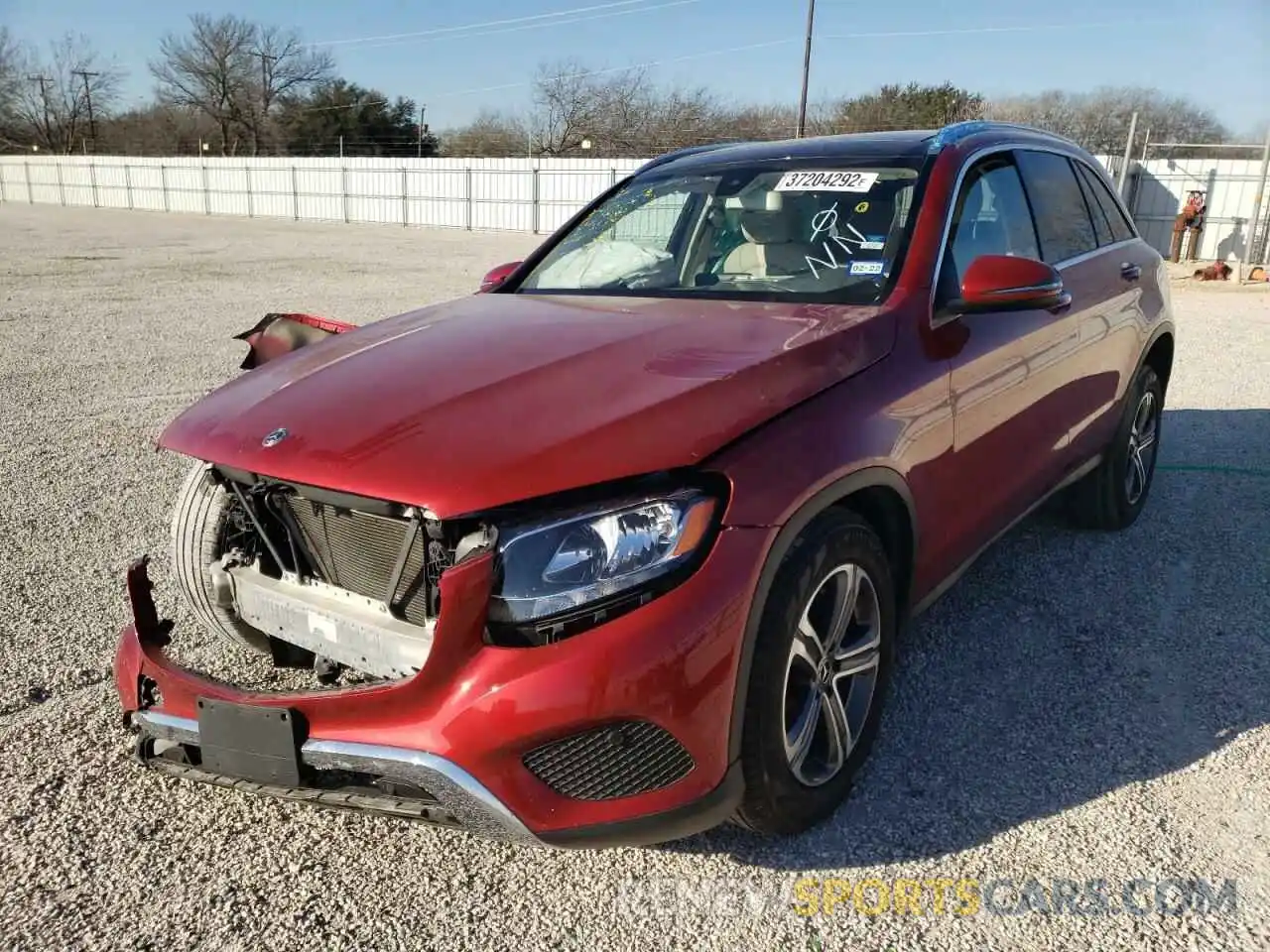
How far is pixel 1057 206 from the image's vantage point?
396 cm

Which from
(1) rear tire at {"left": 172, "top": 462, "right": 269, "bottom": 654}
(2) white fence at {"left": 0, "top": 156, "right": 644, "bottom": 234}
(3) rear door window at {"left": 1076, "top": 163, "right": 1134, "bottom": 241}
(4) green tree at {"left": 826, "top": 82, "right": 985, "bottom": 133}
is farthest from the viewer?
(4) green tree at {"left": 826, "top": 82, "right": 985, "bottom": 133}

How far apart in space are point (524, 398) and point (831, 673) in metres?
1.01

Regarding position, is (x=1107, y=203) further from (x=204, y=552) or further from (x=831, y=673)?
(x=204, y=552)

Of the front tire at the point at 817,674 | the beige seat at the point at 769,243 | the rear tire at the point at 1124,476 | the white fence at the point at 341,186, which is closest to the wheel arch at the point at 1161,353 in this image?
the rear tire at the point at 1124,476

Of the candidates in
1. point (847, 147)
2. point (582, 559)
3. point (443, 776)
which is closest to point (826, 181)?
point (847, 147)

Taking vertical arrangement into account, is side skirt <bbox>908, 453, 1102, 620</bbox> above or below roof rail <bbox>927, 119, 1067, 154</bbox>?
below

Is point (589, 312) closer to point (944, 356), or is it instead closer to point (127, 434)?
point (944, 356)

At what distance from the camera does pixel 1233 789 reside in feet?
8.80

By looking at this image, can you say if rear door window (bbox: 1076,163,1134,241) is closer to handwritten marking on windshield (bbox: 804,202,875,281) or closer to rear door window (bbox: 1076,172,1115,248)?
rear door window (bbox: 1076,172,1115,248)

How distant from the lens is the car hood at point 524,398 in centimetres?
201

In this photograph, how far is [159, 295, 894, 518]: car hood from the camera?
201 cm

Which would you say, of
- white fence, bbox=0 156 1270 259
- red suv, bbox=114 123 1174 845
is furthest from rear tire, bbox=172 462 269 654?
white fence, bbox=0 156 1270 259

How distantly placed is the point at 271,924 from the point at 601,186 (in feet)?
91.4

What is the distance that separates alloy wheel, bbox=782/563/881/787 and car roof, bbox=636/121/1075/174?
159 cm
